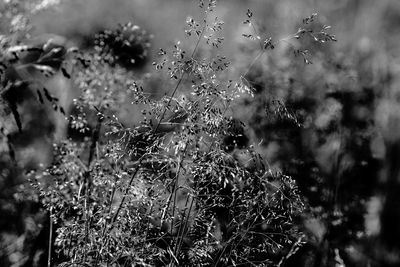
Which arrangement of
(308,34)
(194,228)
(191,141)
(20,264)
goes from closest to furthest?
(191,141) < (194,228) < (20,264) < (308,34)

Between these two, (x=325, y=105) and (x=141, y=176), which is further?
(x=325, y=105)

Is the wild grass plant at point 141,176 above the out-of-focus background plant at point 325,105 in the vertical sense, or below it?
below

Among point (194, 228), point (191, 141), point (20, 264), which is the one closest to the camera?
point (191, 141)

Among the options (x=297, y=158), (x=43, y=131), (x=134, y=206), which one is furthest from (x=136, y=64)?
(x=297, y=158)

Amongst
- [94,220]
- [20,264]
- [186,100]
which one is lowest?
[20,264]

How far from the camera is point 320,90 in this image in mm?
2301

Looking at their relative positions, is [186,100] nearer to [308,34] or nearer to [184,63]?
[184,63]

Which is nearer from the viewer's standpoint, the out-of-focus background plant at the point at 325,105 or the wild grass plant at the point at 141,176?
the wild grass plant at the point at 141,176

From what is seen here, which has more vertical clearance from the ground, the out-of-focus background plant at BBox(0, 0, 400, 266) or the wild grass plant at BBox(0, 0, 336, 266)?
the out-of-focus background plant at BBox(0, 0, 400, 266)

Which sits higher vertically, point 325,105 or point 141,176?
point 325,105

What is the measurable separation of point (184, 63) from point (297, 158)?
2.64ft

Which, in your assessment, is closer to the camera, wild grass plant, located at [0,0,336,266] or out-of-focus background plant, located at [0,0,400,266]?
wild grass plant, located at [0,0,336,266]

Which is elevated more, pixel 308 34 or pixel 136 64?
pixel 308 34

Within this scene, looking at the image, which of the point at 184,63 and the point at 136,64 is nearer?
the point at 184,63
